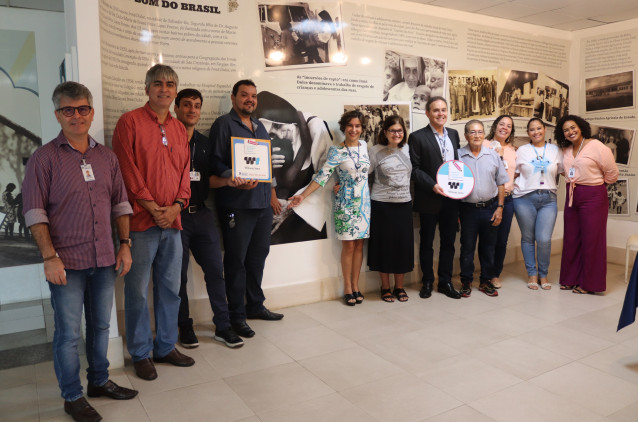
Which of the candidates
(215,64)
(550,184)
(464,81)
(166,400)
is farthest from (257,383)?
(464,81)

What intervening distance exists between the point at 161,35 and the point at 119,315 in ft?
7.30

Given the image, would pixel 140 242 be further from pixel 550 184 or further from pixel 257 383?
pixel 550 184

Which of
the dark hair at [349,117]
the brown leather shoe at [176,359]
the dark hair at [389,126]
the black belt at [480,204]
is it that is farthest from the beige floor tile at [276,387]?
the black belt at [480,204]

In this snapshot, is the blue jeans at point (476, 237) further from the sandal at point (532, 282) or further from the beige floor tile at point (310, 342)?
the beige floor tile at point (310, 342)

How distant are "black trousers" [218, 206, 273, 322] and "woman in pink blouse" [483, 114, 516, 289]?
2658 mm

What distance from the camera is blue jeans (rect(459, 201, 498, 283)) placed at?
4.97 meters

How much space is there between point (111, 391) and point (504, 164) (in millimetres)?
4252

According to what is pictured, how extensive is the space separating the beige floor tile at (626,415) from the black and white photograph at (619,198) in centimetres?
433

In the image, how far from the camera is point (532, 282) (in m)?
5.38

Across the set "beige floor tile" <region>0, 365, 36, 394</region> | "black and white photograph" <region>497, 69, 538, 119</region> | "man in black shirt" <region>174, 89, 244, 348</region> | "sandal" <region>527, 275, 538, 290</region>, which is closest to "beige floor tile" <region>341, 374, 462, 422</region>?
"man in black shirt" <region>174, 89, 244, 348</region>

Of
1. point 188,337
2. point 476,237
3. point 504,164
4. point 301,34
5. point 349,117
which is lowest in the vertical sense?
point 188,337

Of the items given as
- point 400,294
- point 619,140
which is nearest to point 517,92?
point 619,140

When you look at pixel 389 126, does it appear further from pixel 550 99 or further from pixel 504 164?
pixel 550 99

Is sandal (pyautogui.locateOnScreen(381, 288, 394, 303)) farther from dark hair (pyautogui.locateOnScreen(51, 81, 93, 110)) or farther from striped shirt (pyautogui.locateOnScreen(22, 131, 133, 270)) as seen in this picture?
dark hair (pyautogui.locateOnScreen(51, 81, 93, 110))
